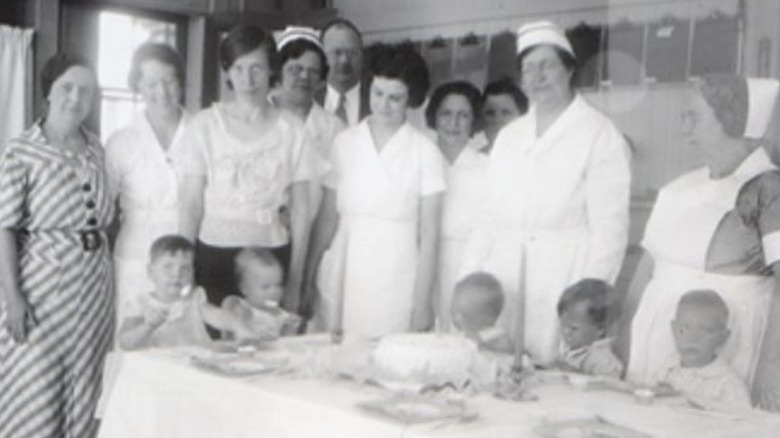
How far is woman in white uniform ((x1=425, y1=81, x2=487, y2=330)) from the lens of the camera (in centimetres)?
219

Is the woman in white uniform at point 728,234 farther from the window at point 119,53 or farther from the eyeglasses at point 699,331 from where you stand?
the window at point 119,53

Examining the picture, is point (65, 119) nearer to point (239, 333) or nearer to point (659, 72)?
point (239, 333)

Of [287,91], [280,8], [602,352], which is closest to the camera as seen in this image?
[602,352]

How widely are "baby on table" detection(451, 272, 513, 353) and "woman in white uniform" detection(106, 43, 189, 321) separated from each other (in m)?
0.68

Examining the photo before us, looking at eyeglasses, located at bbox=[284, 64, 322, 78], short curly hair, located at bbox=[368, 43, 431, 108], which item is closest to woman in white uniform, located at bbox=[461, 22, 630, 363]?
A: short curly hair, located at bbox=[368, 43, 431, 108]

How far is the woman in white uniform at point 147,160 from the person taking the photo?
6.86 feet

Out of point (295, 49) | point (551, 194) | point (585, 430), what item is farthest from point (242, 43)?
point (585, 430)

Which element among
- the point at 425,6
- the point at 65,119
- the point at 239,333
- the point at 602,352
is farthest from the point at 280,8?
the point at 602,352

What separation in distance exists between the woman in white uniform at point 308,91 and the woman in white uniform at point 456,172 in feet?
0.83

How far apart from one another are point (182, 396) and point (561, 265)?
2.84 ft

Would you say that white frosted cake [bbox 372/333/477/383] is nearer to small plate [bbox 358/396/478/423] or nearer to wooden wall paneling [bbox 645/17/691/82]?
small plate [bbox 358/396/478/423]

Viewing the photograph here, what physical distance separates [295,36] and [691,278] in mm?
1063

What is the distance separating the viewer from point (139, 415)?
1.39 meters

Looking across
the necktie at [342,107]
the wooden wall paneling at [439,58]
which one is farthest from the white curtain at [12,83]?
the wooden wall paneling at [439,58]
